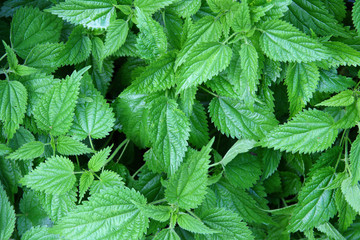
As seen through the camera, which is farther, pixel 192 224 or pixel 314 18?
pixel 314 18

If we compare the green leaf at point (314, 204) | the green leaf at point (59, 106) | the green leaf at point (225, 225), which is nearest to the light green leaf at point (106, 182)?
the green leaf at point (59, 106)

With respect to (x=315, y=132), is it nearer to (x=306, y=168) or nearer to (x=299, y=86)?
(x=299, y=86)

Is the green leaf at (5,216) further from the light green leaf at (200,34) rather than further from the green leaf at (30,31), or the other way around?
the light green leaf at (200,34)

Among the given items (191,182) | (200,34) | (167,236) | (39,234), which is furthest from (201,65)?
(39,234)

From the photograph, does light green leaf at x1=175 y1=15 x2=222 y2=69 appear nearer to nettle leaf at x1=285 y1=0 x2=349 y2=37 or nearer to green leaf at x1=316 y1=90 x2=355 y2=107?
nettle leaf at x1=285 y1=0 x2=349 y2=37

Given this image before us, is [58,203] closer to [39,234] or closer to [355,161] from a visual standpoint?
[39,234]

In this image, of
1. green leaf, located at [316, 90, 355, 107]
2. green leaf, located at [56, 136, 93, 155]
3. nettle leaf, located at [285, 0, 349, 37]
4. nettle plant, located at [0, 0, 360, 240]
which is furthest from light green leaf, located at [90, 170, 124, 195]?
nettle leaf, located at [285, 0, 349, 37]

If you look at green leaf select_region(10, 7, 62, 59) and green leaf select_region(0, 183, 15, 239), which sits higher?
green leaf select_region(10, 7, 62, 59)

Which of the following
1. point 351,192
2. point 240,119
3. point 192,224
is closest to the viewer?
point 192,224
